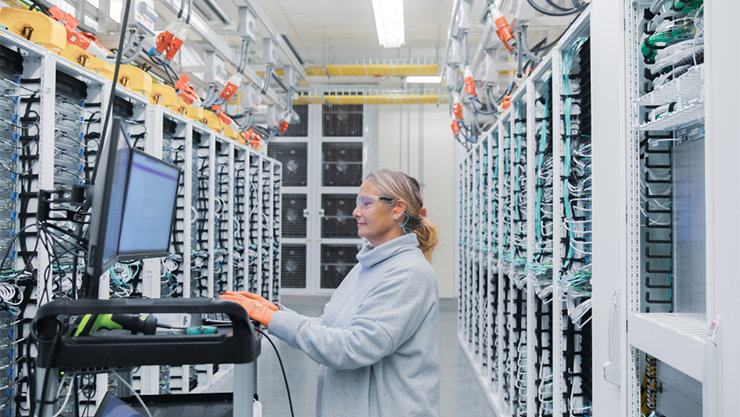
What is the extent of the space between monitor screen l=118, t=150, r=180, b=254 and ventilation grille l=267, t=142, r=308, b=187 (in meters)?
6.16

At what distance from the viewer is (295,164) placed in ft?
25.2

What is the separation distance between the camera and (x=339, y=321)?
1473mm

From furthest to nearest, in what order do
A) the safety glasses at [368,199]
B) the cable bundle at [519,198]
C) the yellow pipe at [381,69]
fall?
the yellow pipe at [381,69] → the cable bundle at [519,198] → the safety glasses at [368,199]

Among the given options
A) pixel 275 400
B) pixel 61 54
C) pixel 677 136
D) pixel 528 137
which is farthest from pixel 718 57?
pixel 275 400

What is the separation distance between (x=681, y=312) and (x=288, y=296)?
6.56 m

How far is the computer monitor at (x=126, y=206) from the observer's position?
0.99 m

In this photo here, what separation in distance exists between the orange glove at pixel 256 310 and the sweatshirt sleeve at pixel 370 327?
15 mm

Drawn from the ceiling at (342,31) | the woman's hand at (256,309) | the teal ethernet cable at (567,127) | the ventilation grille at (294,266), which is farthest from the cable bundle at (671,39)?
the ventilation grille at (294,266)

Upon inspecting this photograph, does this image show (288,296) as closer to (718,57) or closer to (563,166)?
(563,166)

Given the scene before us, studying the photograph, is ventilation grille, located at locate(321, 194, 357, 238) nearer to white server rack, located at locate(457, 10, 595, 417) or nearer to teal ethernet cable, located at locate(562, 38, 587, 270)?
white server rack, located at locate(457, 10, 595, 417)

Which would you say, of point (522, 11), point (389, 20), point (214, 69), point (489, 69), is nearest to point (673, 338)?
point (522, 11)

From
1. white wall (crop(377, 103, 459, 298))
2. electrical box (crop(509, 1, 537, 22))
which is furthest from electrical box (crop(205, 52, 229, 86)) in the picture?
white wall (crop(377, 103, 459, 298))

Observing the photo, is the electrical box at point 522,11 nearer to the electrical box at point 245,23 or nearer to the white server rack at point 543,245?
the white server rack at point 543,245

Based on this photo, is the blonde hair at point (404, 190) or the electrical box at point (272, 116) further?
the electrical box at point (272, 116)
